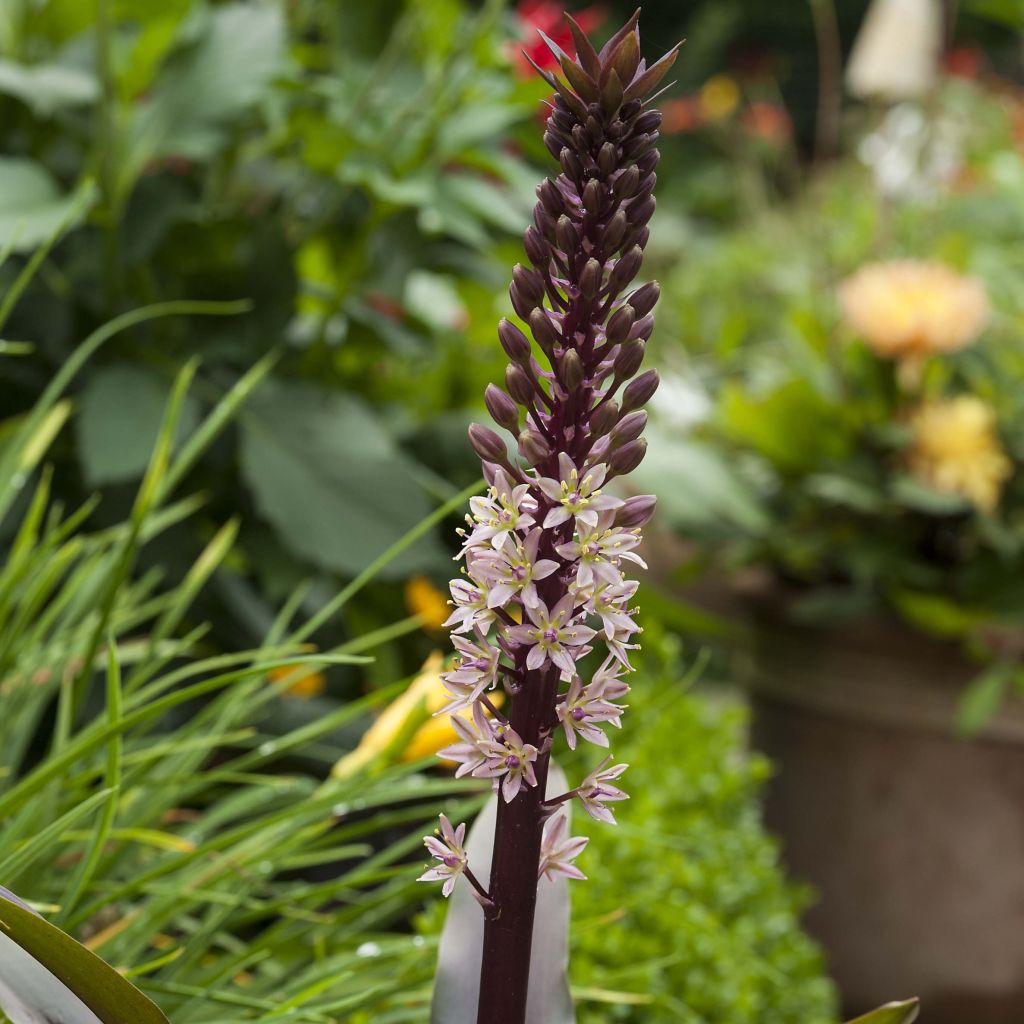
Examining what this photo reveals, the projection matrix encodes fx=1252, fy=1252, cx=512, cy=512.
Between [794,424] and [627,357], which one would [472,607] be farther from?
[794,424]

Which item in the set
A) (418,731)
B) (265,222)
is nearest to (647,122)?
(418,731)

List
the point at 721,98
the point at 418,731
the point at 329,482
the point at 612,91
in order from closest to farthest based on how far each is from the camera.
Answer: the point at 612,91, the point at 418,731, the point at 329,482, the point at 721,98

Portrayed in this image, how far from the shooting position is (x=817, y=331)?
5.81ft

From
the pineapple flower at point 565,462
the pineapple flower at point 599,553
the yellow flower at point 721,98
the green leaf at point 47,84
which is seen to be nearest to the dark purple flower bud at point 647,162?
the pineapple flower at point 565,462

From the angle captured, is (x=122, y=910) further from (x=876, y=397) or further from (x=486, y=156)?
(x=876, y=397)

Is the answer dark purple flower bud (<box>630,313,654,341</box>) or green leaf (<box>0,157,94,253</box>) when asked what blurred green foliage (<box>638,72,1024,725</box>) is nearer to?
green leaf (<box>0,157,94,253</box>)

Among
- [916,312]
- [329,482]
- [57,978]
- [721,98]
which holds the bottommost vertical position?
[57,978]

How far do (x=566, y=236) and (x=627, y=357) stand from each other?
0.04m

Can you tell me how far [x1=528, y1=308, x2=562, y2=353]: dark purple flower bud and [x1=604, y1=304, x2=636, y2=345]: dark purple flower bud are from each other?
15 millimetres

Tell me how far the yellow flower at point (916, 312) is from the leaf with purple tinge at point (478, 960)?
4.14 feet

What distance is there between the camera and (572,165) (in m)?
0.35

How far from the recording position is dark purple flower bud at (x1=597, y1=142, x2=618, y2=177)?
1.14 ft

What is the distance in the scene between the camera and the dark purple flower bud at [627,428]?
0.36 m

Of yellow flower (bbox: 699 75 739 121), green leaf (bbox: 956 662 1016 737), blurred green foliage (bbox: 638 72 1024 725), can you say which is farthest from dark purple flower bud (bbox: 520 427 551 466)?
yellow flower (bbox: 699 75 739 121)
